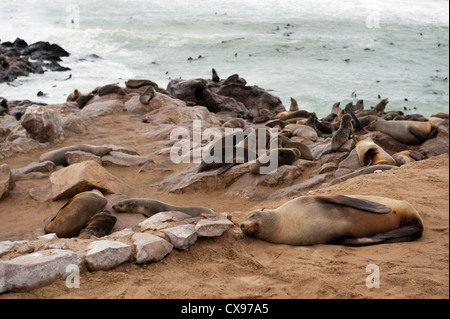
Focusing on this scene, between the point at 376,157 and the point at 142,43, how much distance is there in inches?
937

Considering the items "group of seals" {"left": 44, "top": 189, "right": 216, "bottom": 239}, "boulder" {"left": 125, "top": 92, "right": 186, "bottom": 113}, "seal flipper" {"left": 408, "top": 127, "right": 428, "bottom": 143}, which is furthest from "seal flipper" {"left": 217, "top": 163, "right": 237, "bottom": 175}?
"boulder" {"left": 125, "top": 92, "right": 186, "bottom": 113}

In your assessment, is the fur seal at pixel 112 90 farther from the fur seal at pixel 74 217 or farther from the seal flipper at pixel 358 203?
the seal flipper at pixel 358 203

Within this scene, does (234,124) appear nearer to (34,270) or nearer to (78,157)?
(78,157)

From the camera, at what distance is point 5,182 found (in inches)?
255

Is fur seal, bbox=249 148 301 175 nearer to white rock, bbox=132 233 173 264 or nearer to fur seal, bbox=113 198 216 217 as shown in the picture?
fur seal, bbox=113 198 216 217

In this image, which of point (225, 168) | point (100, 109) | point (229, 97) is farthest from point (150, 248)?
point (229, 97)

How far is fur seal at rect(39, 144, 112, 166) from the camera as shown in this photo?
8.04 meters

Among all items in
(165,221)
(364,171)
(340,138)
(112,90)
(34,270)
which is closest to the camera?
(34,270)

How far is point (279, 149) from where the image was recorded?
6.99 metres

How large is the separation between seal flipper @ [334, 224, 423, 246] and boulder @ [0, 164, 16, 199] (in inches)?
191

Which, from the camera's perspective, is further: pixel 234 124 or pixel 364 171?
pixel 234 124

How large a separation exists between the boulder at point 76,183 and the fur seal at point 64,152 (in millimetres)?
1336

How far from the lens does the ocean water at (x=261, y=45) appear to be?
20109mm

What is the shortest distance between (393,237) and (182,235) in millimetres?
1732
